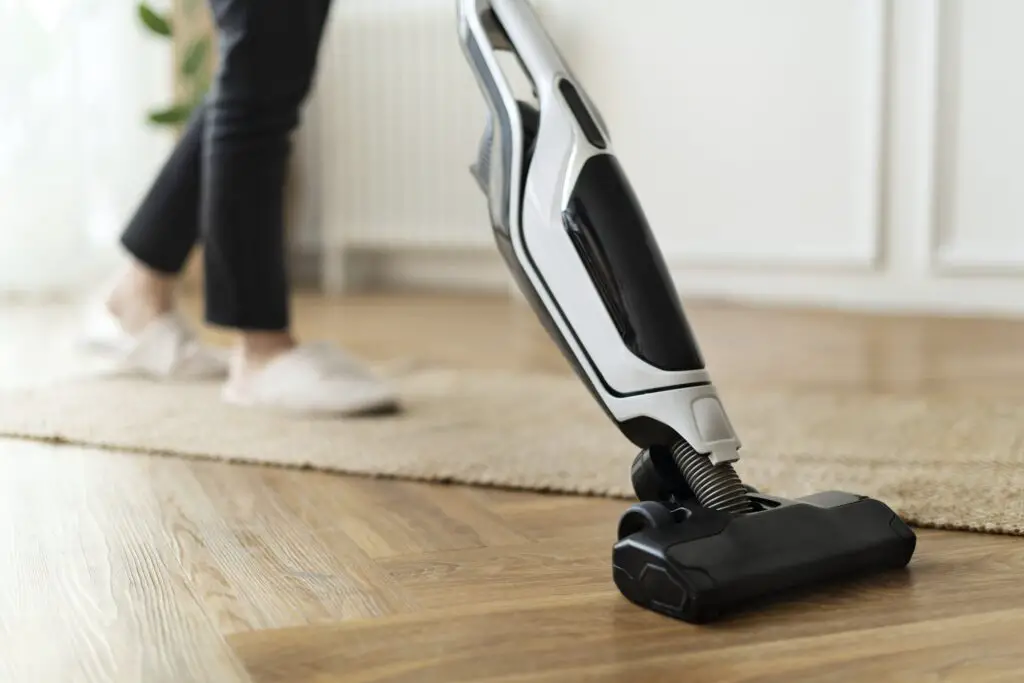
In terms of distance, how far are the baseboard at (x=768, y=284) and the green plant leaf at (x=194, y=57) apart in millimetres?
672

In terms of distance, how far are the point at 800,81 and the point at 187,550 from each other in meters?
2.06

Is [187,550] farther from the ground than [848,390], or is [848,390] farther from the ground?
[187,550]

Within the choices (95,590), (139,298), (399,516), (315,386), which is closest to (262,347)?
(315,386)

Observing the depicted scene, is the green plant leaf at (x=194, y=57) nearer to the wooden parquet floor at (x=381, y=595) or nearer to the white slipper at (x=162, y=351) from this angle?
the white slipper at (x=162, y=351)

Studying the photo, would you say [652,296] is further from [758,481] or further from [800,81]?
[800,81]

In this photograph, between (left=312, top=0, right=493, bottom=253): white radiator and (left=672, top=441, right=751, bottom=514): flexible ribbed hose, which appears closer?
(left=672, top=441, right=751, bottom=514): flexible ribbed hose

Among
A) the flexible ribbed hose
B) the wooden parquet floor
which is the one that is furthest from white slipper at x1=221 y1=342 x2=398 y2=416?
the flexible ribbed hose

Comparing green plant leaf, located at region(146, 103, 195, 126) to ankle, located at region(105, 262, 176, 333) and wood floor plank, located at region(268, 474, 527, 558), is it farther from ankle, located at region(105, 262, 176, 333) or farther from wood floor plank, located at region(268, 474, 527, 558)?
wood floor plank, located at region(268, 474, 527, 558)

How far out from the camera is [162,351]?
1490 millimetres

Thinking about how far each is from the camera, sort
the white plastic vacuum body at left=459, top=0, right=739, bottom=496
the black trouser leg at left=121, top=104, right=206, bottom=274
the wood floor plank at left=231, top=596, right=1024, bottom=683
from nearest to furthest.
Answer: the wood floor plank at left=231, top=596, right=1024, bottom=683 < the white plastic vacuum body at left=459, top=0, right=739, bottom=496 < the black trouser leg at left=121, top=104, right=206, bottom=274

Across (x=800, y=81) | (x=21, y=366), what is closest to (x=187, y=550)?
(x=21, y=366)

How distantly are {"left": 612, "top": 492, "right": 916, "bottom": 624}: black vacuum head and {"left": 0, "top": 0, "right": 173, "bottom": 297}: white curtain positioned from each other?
250 centimetres

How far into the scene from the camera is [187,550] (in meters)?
0.74

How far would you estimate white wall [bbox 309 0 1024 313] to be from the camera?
91.1 inches
